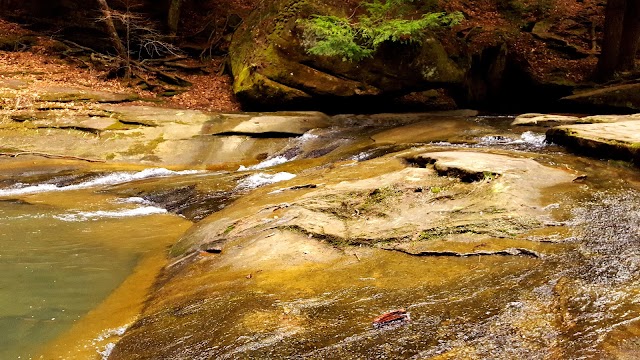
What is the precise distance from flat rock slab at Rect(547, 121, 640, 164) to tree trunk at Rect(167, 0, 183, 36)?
1589cm

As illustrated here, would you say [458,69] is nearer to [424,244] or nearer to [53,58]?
[424,244]

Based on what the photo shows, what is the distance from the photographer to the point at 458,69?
1416 cm

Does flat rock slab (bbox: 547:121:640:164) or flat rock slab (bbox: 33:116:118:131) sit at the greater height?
flat rock slab (bbox: 547:121:640:164)

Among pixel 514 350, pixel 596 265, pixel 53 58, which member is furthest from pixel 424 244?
pixel 53 58

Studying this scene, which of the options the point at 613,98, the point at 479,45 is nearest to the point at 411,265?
the point at 613,98

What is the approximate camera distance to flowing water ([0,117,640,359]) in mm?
2752

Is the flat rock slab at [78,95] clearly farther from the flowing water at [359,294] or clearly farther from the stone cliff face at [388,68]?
the flowing water at [359,294]

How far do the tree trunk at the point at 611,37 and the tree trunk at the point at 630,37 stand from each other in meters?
0.14

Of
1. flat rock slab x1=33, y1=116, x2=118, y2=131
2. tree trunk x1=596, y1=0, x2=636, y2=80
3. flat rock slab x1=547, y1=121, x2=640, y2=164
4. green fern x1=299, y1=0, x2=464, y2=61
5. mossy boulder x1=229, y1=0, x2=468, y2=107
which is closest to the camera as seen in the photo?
flat rock slab x1=547, y1=121, x2=640, y2=164

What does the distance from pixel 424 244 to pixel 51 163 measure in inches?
378

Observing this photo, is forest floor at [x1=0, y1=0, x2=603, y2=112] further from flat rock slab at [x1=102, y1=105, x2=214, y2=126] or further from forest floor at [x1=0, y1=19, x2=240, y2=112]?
flat rock slab at [x1=102, y1=105, x2=214, y2=126]

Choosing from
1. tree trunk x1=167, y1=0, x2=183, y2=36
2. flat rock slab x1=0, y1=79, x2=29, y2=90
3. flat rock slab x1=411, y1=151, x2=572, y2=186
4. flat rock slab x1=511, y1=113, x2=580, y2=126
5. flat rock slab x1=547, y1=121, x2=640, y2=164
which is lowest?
flat rock slab x1=511, y1=113, x2=580, y2=126

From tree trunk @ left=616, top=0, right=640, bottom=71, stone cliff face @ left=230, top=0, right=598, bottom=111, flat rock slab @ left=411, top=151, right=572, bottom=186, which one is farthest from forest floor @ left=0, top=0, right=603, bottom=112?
flat rock slab @ left=411, top=151, right=572, bottom=186

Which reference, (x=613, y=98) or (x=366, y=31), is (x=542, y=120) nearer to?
(x=613, y=98)
